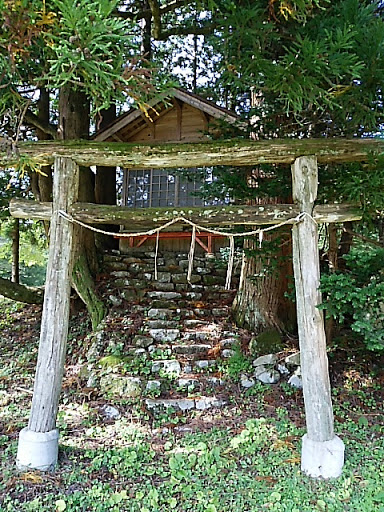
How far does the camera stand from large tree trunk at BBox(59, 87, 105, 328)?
257 inches

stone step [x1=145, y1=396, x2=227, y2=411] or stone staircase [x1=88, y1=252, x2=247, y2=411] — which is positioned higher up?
stone staircase [x1=88, y1=252, x2=247, y2=411]

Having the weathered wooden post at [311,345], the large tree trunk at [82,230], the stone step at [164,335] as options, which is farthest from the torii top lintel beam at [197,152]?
the stone step at [164,335]

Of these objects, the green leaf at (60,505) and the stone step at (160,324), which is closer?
the green leaf at (60,505)

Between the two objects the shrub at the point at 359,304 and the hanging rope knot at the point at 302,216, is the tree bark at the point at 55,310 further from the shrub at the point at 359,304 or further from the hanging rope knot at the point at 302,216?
the shrub at the point at 359,304

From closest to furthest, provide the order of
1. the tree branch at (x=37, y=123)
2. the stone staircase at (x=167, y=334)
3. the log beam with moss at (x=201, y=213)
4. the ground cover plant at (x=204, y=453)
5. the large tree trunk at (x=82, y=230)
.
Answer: the ground cover plant at (x=204, y=453) → the log beam with moss at (x=201, y=213) → the stone staircase at (x=167, y=334) → the tree branch at (x=37, y=123) → the large tree trunk at (x=82, y=230)

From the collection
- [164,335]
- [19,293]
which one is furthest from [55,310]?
[19,293]

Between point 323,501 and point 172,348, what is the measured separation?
296 centimetres

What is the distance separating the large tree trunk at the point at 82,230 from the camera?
6.53 metres

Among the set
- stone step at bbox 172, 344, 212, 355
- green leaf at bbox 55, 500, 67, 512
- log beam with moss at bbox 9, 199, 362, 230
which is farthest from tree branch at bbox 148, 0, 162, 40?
green leaf at bbox 55, 500, 67, 512

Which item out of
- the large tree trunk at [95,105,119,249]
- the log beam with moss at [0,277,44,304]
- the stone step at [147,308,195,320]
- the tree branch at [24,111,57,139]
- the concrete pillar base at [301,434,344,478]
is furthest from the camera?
the large tree trunk at [95,105,119,249]

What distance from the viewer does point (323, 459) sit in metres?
3.26

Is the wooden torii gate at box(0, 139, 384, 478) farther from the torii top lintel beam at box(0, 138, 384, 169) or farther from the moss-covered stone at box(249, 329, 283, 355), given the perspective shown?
the moss-covered stone at box(249, 329, 283, 355)

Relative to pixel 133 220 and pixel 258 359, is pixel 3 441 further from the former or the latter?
pixel 258 359

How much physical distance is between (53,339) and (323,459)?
253 centimetres
